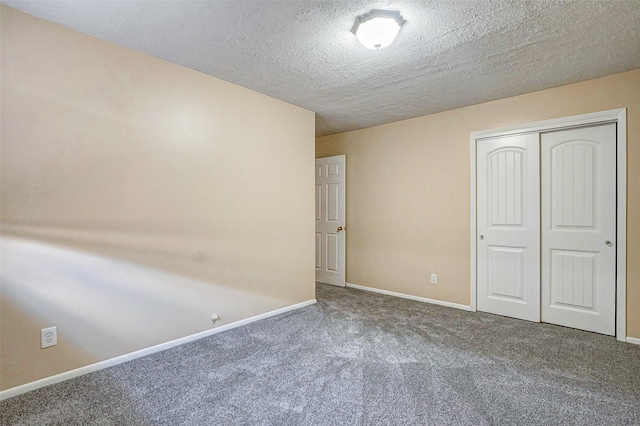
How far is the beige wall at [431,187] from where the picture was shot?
2.83 metres

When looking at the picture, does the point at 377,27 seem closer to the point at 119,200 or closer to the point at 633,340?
the point at 119,200

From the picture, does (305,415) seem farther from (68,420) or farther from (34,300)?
(34,300)

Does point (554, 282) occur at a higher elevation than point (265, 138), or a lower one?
lower

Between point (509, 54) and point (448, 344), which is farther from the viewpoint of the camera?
point (448, 344)

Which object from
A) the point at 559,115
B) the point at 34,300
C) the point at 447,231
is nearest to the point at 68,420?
the point at 34,300

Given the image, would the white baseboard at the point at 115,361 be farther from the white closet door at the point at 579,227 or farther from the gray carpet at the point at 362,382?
the white closet door at the point at 579,227

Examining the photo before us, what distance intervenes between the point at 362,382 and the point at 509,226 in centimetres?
243

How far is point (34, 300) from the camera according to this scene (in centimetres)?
206

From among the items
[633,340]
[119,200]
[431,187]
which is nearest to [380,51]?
[431,187]

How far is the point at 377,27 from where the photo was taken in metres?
2.02

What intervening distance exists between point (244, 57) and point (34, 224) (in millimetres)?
1853

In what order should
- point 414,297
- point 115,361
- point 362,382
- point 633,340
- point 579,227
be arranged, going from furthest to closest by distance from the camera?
1. point 414,297
2. point 579,227
3. point 633,340
4. point 115,361
5. point 362,382

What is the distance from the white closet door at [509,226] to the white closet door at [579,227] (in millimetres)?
95

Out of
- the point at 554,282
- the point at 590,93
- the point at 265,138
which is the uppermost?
the point at 590,93
